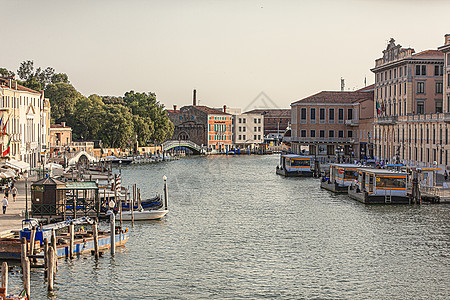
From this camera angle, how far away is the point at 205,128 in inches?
5477

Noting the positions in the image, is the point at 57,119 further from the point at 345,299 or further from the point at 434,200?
the point at 345,299

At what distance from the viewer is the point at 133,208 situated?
37906 millimetres

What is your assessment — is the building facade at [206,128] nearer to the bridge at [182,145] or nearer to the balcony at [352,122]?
the bridge at [182,145]

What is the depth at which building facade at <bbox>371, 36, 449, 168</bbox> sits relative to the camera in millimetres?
61406

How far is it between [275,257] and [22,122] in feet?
123

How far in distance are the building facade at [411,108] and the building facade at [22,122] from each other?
111 feet

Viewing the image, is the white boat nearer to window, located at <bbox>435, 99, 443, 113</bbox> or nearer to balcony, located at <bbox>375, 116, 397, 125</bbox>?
balcony, located at <bbox>375, 116, 397, 125</bbox>

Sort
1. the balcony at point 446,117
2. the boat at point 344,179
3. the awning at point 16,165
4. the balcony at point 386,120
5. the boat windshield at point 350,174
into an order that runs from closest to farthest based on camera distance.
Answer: the awning at point 16,165
the boat at point 344,179
the boat windshield at point 350,174
the balcony at point 446,117
the balcony at point 386,120

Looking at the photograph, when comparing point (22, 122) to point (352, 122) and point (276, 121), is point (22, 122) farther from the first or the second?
point (276, 121)

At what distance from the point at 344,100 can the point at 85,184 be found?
66451mm

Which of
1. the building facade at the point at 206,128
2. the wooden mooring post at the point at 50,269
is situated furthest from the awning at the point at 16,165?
Result: the building facade at the point at 206,128

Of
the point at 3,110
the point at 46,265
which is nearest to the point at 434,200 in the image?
the point at 46,265

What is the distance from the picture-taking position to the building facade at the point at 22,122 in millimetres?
52750

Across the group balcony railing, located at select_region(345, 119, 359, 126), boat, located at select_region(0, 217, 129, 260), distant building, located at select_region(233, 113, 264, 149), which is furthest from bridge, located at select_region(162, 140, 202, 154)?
boat, located at select_region(0, 217, 129, 260)
